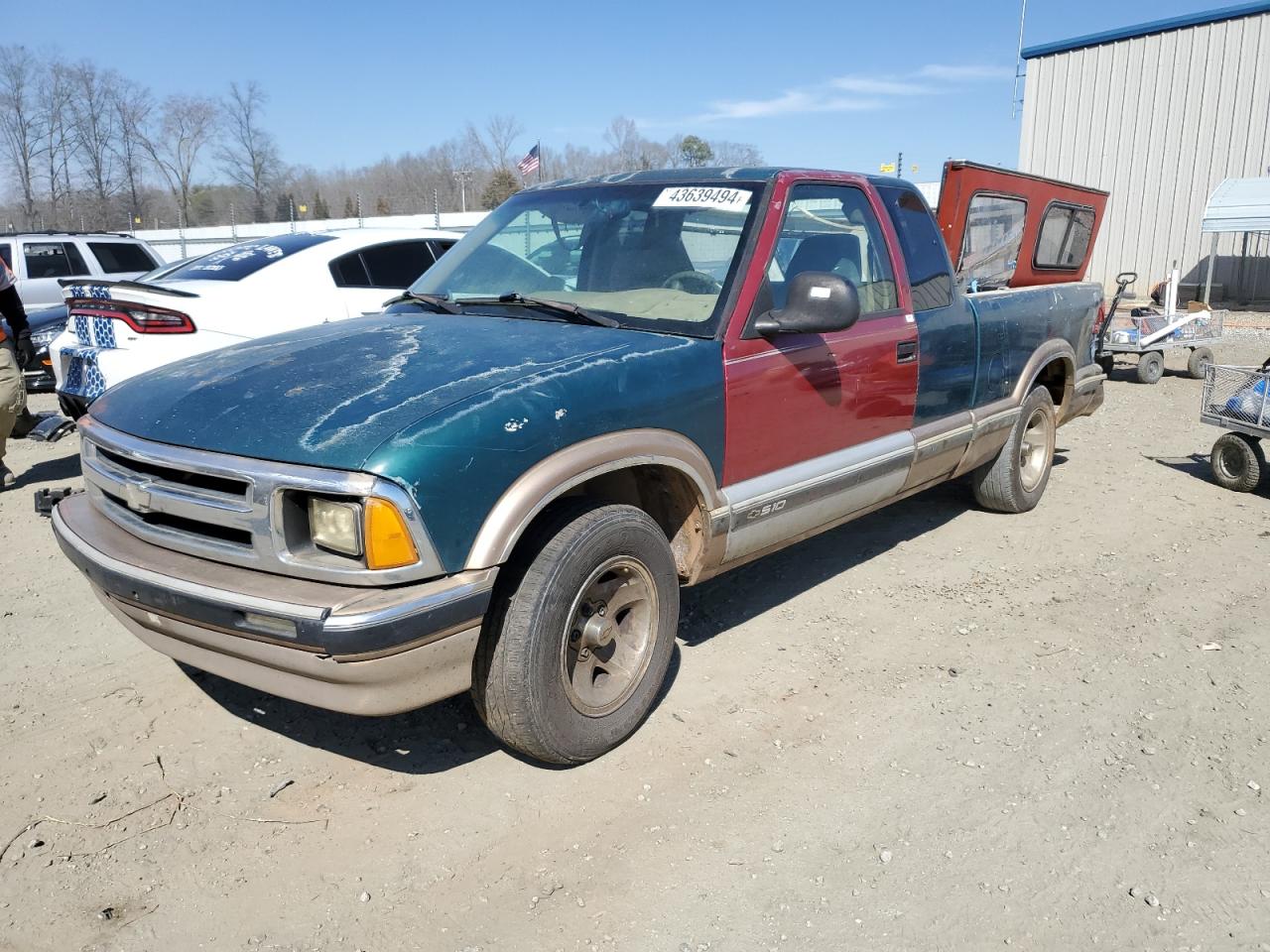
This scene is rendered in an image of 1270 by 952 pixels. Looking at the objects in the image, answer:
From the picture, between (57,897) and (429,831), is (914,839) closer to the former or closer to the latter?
(429,831)

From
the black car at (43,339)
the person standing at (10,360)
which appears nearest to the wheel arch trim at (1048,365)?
the person standing at (10,360)

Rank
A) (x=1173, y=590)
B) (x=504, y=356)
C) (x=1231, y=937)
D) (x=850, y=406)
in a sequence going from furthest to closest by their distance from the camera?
(x=1173, y=590) → (x=850, y=406) → (x=504, y=356) → (x=1231, y=937)

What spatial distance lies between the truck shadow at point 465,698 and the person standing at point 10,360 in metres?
3.74

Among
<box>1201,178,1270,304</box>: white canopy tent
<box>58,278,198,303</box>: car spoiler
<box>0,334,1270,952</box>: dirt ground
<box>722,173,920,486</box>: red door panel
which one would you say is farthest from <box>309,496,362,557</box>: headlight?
<box>1201,178,1270,304</box>: white canopy tent

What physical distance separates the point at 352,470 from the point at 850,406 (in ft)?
7.71

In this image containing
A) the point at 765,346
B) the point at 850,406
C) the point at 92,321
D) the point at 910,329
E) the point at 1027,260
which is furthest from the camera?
the point at 1027,260

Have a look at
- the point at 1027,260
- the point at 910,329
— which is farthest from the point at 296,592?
the point at 1027,260

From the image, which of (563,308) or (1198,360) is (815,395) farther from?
(1198,360)

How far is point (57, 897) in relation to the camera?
2637mm

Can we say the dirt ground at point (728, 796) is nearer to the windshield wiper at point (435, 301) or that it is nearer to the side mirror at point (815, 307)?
the side mirror at point (815, 307)

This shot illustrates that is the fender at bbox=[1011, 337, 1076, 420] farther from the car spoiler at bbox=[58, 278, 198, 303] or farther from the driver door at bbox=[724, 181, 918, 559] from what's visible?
the car spoiler at bbox=[58, 278, 198, 303]

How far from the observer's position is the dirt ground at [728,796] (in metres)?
2.57

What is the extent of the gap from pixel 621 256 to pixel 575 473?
1346 mm

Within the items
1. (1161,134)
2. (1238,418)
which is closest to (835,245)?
(1238,418)
